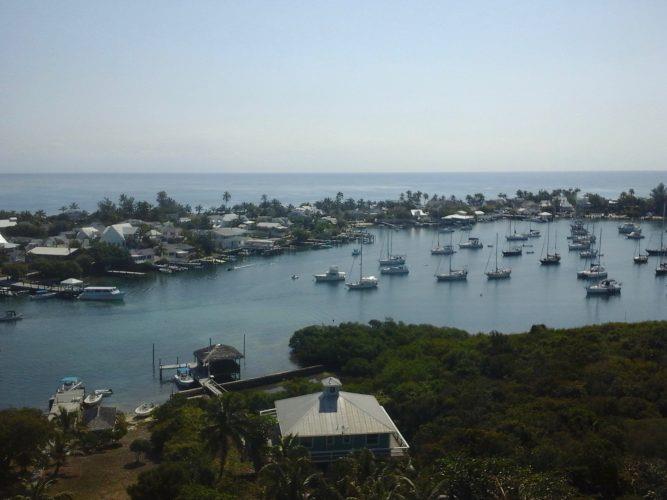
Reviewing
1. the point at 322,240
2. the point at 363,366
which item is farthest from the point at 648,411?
the point at 322,240

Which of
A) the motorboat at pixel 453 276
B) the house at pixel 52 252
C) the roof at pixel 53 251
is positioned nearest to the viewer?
the motorboat at pixel 453 276

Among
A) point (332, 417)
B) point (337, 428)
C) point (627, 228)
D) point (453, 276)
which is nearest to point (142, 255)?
point (453, 276)

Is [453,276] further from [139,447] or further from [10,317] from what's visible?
[139,447]

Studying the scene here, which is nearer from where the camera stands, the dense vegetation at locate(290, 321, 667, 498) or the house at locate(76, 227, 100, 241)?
the dense vegetation at locate(290, 321, 667, 498)

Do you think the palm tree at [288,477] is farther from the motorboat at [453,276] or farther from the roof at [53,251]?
the roof at [53,251]

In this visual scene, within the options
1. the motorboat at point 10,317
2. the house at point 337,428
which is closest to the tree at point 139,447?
the house at point 337,428

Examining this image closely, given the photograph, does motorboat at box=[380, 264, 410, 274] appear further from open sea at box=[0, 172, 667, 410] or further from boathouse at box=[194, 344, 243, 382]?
boathouse at box=[194, 344, 243, 382]

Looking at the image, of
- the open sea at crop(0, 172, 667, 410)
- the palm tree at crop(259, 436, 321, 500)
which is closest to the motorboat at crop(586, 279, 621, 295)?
the open sea at crop(0, 172, 667, 410)
